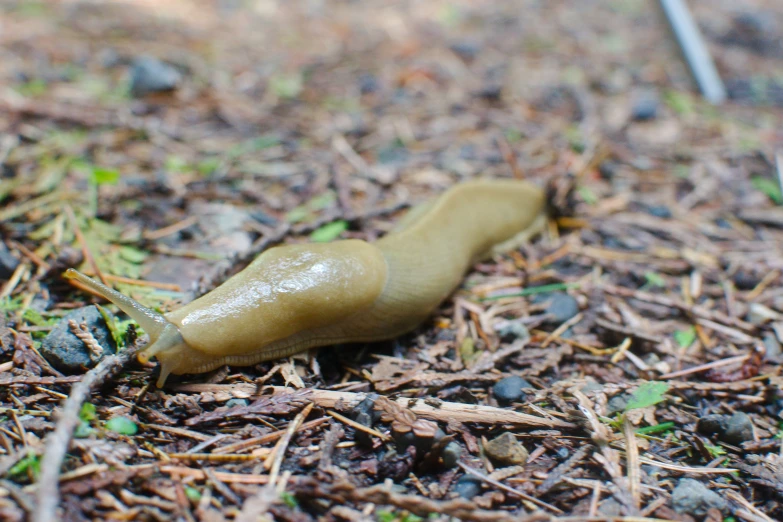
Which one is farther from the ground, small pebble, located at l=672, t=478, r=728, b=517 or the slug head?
the slug head

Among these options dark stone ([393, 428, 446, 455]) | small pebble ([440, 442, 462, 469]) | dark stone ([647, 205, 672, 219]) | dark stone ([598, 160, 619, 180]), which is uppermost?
dark stone ([598, 160, 619, 180])

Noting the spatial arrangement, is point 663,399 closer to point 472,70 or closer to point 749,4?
point 472,70

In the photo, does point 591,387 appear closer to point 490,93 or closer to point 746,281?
point 746,281

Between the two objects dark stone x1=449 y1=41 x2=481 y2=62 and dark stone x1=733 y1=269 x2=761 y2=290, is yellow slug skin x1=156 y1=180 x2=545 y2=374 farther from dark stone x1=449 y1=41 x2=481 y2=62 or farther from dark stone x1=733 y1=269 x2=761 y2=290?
dark stone x1=449 y1=41 x2=481 y2=62

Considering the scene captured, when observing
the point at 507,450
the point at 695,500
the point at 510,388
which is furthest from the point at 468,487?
the point at 695,500

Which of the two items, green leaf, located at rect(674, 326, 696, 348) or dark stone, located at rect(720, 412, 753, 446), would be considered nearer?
dark stone, located at rect(720, 412, 753, 446)

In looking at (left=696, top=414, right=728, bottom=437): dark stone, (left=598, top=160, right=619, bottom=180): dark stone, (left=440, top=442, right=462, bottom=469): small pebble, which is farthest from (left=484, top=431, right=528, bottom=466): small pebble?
(left=598, top=160, right=619, bottom=180): dark stone
